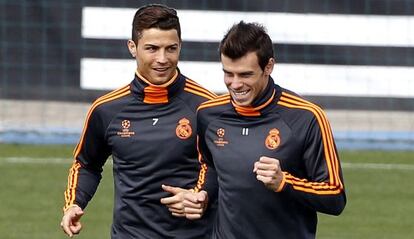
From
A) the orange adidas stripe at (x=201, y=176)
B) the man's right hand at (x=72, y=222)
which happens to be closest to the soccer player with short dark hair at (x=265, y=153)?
the orange adidas stripe at (x=201, y=176)

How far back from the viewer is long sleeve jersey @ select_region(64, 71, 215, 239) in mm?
6965

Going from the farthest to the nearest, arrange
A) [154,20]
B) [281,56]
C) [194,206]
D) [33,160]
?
[281,56] → [33,160] → [154,20] → [194,206]

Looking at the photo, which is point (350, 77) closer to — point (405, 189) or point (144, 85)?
point (405, 189)

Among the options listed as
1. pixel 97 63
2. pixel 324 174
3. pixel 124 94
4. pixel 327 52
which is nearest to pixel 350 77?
pixel 327 52

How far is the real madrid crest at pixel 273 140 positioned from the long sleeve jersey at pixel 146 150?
801 mm

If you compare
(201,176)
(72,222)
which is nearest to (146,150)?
(201,176)

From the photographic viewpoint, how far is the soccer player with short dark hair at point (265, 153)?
19.9ft

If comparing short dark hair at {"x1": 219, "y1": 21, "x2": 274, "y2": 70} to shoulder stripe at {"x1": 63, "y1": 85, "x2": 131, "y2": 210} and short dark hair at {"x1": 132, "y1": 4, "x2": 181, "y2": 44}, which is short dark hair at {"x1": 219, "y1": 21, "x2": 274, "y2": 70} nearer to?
short dark hair at {"x1": 132, "y1": 4, "x2": 181, "y2": 44}

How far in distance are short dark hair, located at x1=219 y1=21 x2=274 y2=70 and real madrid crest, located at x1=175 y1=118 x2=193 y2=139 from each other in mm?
884

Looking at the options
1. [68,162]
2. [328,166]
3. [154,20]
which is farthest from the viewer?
[68,162]

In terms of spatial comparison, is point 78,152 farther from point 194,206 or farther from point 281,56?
point 281,56

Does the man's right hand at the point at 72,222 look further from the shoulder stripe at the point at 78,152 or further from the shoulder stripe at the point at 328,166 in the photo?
the shoulder stripe at the point at 328,166

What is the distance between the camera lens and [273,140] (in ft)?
20.4

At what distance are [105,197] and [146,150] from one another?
543 centimetres
